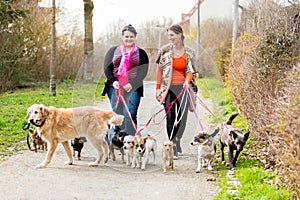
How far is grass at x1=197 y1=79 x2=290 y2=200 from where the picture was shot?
541 centimetres

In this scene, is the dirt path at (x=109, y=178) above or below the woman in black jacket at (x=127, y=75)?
below

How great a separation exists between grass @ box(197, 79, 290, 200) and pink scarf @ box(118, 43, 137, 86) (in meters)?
1.33

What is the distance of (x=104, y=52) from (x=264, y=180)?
3.53 m

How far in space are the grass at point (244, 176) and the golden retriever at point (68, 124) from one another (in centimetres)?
186

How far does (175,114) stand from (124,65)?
1254 millimetres

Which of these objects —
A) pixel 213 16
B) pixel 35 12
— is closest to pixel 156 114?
pixel 35 12

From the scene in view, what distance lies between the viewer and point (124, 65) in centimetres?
723

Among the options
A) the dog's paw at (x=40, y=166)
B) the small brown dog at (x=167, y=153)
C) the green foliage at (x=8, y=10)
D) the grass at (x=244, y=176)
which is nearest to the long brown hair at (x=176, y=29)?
the grass at (x=244, y=176)

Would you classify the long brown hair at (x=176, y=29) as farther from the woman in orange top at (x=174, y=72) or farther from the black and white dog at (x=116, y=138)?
the black and white dog at (x=116, y=138)

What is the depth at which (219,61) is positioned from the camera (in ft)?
68.3

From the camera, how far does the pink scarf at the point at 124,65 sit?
23.7 ft

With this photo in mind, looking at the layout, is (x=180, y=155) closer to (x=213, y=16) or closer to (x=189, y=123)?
(x=189, y=123)

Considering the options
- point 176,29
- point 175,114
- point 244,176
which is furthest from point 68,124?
point 244,176

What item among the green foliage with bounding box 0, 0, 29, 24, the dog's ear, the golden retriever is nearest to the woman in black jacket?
the golden retriever
